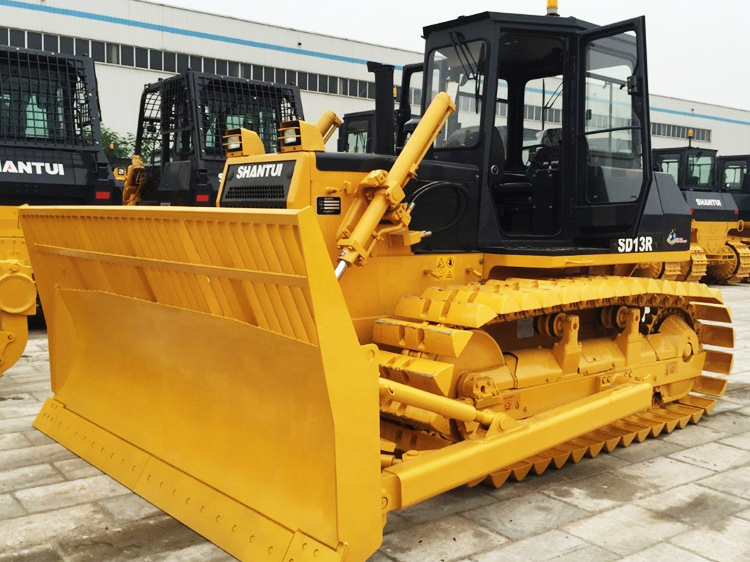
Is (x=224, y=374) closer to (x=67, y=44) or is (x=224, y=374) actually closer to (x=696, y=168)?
(x=696, y=168)

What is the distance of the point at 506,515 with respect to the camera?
4402 mm

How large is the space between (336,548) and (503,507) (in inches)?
59.7

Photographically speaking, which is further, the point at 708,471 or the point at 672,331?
the point at 672,331

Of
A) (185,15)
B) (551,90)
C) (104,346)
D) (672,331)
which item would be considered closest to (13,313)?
(104,346)

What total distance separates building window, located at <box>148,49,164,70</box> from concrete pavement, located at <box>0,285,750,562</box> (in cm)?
2649

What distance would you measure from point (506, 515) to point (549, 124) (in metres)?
2.93

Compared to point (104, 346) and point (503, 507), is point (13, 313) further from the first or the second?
point (503, 507)

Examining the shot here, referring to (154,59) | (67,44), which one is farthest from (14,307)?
(154,59)

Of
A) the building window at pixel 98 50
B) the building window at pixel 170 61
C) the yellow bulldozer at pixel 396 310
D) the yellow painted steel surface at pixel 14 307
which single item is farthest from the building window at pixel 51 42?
the yellow bulldozer at pixel 396 310

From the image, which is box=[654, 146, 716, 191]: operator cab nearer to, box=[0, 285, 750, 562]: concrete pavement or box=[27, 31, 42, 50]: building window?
box=[0, 285, 750, 562]: concrete pavement

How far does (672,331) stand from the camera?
636 cm

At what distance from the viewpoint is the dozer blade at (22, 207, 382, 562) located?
330cm

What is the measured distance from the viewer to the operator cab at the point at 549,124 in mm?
5395

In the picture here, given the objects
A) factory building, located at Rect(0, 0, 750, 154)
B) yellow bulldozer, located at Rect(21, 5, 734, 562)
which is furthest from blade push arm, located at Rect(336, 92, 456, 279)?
factory building, located at Rect(0, 0, 750, 154)
